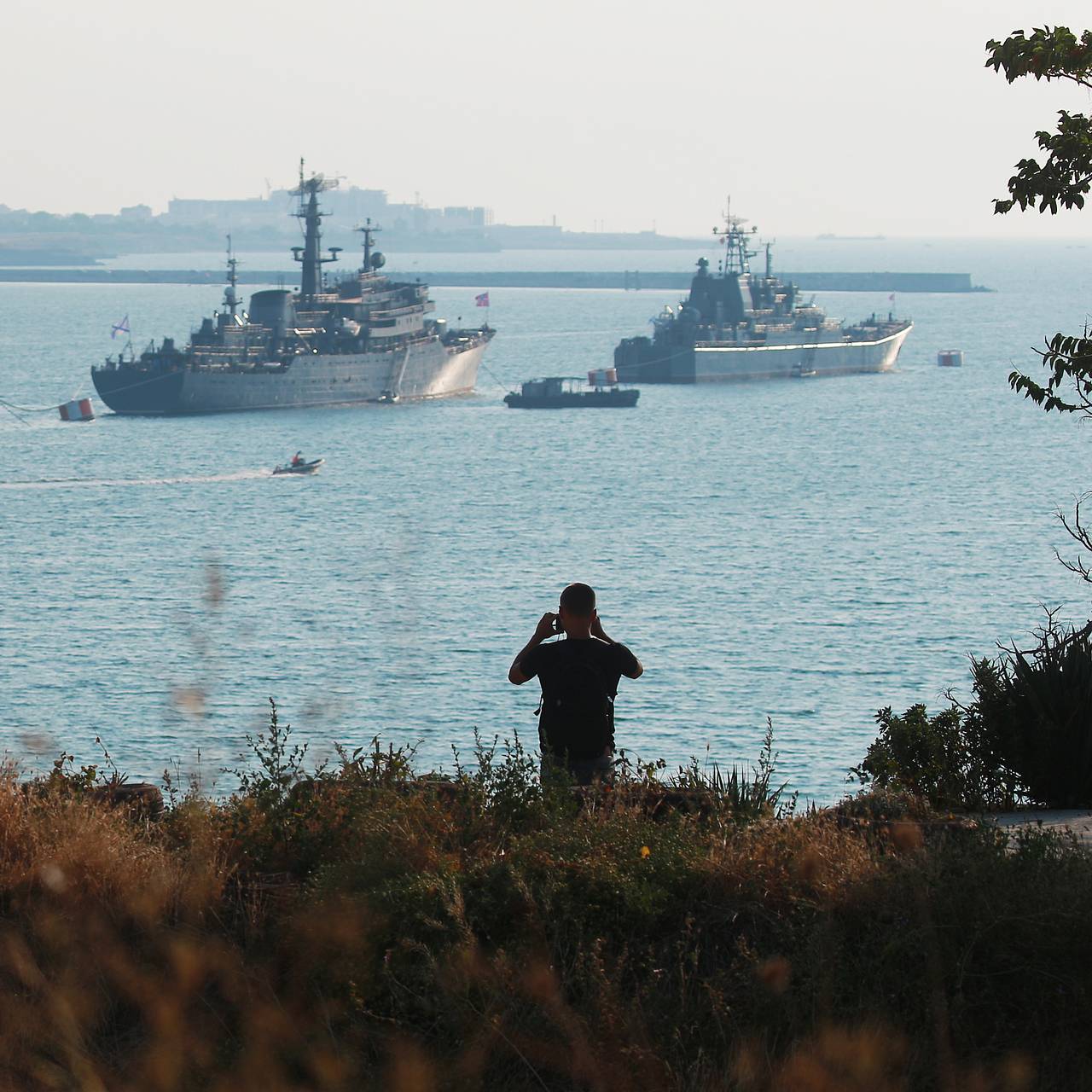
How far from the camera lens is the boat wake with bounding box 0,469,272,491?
2761 inches

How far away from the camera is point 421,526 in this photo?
58281 mm

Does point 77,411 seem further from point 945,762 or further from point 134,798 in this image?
point 134,798

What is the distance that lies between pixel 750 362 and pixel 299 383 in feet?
125

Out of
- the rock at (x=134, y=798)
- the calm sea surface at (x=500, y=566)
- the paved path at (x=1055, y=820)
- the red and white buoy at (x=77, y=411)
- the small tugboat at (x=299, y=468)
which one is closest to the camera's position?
the rock at (x=134, y=798)

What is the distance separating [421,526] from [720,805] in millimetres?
52424

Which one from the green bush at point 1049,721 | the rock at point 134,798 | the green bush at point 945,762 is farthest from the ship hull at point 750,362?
the rock at point 134,798

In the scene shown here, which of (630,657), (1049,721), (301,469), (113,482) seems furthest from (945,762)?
(301,469)

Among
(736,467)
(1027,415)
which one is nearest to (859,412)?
(1027,415)

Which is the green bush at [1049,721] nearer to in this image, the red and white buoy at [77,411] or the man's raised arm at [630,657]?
the man's raised arm at [630,657]

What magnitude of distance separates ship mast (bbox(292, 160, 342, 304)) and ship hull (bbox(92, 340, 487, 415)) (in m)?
6.42

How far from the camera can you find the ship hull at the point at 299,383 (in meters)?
98.6

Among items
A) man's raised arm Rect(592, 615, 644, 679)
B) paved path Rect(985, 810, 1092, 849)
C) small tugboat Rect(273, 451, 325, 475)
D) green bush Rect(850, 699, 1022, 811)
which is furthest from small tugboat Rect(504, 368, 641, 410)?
man's raised arm Rect(592, 615, 644, 679)

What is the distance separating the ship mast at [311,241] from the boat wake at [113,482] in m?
38.4

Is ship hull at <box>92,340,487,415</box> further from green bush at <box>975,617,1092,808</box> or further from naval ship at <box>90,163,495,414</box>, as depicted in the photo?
green bush at <box>975,617,1092,808</box>
